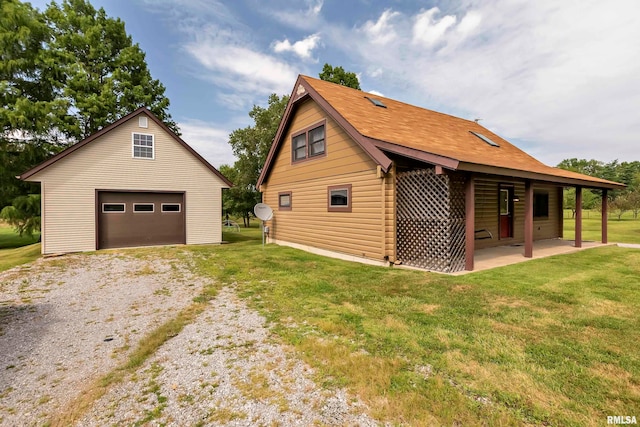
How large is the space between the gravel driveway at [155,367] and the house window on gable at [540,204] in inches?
544

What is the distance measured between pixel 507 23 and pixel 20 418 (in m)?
14.7

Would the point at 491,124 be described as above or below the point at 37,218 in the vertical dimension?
above

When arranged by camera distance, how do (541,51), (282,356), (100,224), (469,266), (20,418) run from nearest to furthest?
(20,418) < (282,356) < (469,266) < (541,51) < (100,224)

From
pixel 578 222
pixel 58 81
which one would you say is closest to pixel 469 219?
pixel 578 222

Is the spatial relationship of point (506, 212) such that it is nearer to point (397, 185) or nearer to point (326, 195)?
point (397, 185)

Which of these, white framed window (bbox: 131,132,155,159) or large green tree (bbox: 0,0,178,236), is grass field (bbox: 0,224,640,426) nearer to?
white framed window (bbox: 131,132,155,159)

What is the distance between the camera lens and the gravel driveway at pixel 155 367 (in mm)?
2363

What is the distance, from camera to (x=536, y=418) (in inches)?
87.4

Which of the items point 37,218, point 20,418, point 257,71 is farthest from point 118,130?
point 20,418

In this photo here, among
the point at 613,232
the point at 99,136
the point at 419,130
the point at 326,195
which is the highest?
the point at 99,136

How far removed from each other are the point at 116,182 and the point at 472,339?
14.3 meters

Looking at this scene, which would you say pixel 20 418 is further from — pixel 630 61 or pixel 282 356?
pixel 630 61

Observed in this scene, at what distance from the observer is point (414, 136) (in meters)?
9.52

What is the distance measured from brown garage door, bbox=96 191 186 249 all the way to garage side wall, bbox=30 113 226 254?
12.6 inches
